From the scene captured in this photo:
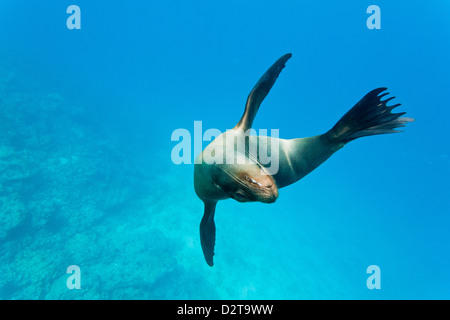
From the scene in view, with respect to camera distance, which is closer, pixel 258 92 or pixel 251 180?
pixel 251 180

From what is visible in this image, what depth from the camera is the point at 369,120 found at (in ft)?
9.94

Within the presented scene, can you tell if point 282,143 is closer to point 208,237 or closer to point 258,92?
point 258,92

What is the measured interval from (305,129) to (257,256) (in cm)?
5690

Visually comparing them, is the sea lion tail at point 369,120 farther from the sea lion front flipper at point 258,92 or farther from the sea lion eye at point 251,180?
the sea lion eye at point 251,180

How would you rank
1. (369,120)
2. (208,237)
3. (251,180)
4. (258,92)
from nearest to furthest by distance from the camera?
1. (251,180)
2. (258,92)
3. (369,120)
4. (208,237)

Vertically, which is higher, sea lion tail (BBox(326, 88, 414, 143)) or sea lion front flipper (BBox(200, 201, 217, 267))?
sea lion tail (BBox(326, 88, 414, 143))

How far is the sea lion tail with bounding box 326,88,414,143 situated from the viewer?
2.97 m

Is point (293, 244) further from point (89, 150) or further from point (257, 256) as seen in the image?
point (89, 150)

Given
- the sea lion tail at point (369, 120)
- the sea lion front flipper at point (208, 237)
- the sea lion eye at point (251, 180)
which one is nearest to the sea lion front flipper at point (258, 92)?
the sea lion tail at point (369, 120)

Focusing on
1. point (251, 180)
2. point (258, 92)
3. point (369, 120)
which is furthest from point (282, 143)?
point (251, 180)

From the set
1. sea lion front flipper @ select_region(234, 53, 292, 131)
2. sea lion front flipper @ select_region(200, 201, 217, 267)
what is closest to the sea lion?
sea lion front flipper @ select_region(234, 53, 292, 131)

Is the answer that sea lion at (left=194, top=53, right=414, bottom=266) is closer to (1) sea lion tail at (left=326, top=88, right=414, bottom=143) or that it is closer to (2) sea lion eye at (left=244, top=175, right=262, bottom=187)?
(1) sea lion tail at (left=326, top=88, right=414, bottom=143)

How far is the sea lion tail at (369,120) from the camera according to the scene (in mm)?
2971

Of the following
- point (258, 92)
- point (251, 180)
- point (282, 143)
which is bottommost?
point (251, 180)
